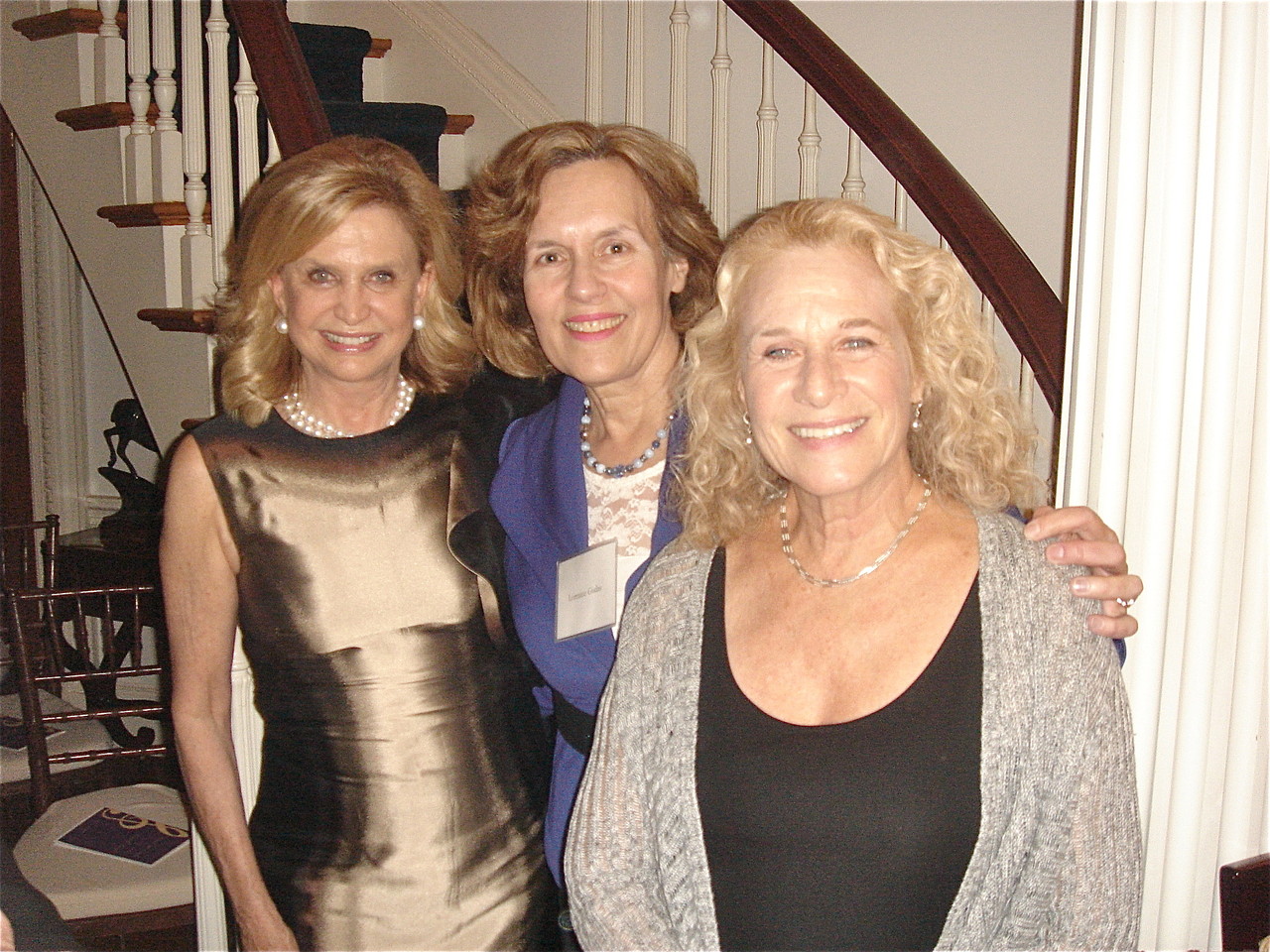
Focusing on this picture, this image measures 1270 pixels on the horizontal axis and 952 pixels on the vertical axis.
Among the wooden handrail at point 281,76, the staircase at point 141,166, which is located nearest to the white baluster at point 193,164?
the staircase at point 141,166

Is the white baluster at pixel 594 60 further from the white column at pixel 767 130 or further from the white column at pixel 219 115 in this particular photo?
the white column at pixel 219 115

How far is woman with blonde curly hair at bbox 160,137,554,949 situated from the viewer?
1779 mm

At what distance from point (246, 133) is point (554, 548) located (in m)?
1.43

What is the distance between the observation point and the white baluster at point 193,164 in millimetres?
2834

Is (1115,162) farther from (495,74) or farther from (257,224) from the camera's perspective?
(495,74)

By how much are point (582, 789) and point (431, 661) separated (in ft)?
1.44

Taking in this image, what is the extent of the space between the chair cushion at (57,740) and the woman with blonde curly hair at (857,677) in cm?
224

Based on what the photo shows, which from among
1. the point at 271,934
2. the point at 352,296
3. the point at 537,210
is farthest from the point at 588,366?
the point at 271,934

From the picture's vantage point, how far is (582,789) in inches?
57.4

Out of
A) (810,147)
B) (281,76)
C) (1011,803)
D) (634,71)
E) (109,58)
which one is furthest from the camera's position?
(634,71)

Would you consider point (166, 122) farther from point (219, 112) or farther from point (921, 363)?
point (921, 363)

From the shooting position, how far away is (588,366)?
1.77 metres

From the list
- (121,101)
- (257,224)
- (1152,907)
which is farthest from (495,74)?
(1152,907)

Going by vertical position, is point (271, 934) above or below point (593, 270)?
below
